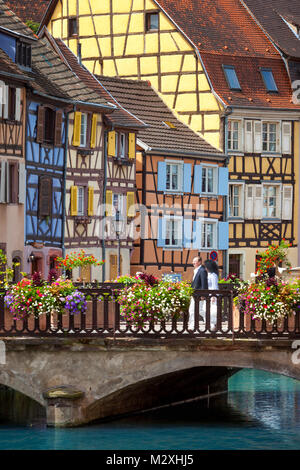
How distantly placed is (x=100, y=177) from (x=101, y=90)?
4.34 meters

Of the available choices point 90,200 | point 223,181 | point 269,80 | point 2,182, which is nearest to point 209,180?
point 223,181

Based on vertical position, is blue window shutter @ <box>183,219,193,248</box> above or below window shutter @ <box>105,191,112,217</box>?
below

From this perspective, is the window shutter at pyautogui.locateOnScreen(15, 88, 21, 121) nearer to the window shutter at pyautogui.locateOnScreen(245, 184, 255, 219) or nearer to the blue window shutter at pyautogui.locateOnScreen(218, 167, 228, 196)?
the blue window shutter at pyautogui.locateOnScreen(218, 167, 228, 196)

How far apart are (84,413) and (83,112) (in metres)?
21.7

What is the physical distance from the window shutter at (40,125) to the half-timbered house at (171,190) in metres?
7.26

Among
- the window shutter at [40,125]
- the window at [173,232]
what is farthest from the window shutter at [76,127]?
the window at [173,232]

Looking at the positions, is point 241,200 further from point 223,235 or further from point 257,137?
point 257,137

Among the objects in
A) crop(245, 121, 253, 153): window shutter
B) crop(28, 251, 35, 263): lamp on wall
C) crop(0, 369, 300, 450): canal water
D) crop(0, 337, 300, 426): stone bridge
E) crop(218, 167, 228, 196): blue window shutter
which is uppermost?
crop(245, 121, 253, 153): window shutter

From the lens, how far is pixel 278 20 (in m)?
58.9

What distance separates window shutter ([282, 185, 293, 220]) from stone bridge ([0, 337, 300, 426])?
1254 inches

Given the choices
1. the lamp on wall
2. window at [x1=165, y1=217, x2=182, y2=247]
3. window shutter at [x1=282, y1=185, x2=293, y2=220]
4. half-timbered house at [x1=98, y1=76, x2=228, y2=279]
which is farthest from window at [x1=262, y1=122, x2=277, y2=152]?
the lamp on wall

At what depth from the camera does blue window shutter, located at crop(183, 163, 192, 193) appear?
51188mm

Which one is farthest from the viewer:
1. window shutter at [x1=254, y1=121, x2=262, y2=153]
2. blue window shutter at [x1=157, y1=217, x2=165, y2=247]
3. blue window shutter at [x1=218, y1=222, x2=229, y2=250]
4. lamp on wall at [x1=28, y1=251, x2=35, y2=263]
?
window shutter at [x1=254, y1=121, x2=262, y2=153]

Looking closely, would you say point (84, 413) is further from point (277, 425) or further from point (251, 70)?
point (251, 70)
